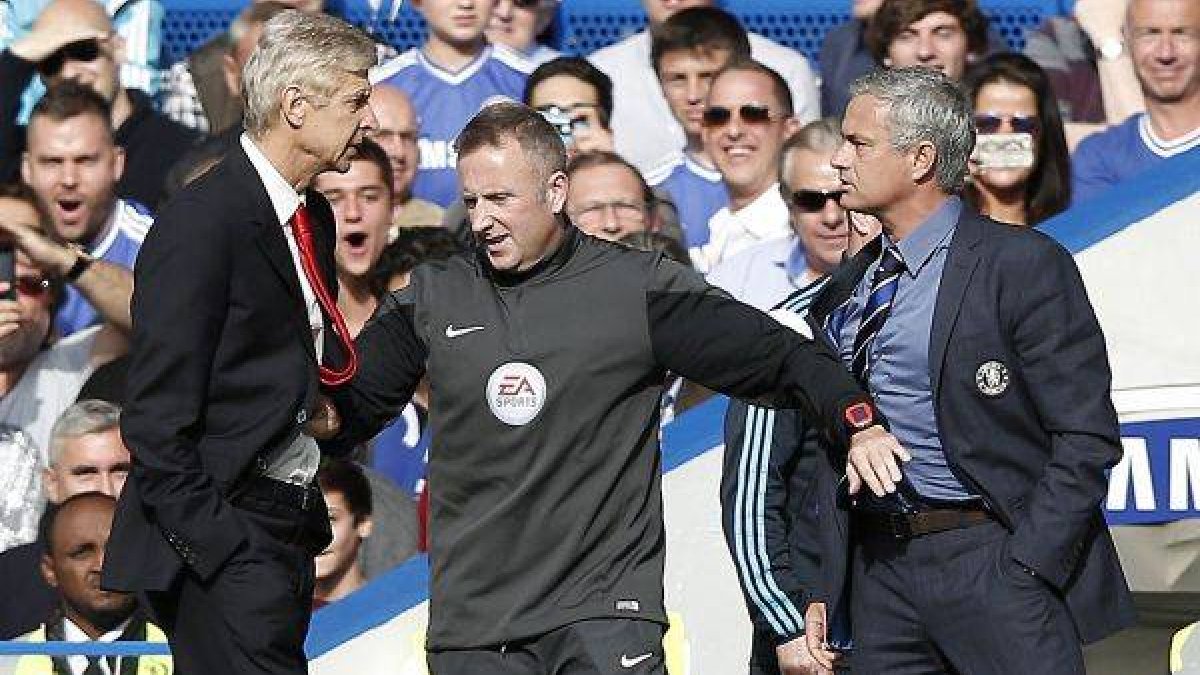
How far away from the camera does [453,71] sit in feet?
33.6

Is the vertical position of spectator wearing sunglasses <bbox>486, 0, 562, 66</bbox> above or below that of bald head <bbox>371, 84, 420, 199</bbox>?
above

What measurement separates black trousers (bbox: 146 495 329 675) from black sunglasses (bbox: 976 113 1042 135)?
3.78 m

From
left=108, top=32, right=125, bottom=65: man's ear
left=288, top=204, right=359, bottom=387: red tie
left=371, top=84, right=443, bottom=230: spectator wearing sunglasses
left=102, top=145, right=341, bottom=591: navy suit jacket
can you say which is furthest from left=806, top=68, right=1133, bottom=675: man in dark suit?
left=108, top=32, right=125, bottom=65: man's ear

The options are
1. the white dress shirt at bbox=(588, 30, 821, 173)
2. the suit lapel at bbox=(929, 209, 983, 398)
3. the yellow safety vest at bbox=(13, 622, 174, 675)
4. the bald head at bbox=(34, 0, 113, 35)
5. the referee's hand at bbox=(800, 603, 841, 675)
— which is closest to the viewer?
the suit lapel at bbox=(929, 209, 983, 398)

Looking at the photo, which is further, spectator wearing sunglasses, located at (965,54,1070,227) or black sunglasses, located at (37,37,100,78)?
black sunglasses, located at (37,37,100,78)

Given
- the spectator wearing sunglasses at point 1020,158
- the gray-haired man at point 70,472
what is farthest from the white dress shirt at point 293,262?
the spectator wearing sunglasses at point 1020,158

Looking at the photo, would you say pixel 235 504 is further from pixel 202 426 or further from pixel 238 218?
pixel 238 218

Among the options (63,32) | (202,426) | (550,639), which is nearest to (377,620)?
(550,639)

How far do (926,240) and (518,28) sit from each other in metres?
4.97

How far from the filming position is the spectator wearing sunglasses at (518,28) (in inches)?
415

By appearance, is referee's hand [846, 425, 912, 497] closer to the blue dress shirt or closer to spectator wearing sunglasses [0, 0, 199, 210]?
the blue dress shirt

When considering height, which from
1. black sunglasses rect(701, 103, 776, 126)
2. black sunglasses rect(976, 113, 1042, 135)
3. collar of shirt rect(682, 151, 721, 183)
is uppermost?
black sunglasses rect(976, 113, 1042, 135)

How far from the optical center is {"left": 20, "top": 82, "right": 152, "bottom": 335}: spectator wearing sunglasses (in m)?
9.64

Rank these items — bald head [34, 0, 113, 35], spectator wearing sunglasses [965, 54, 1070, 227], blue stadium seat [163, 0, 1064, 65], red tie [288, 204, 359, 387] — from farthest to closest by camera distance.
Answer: blue stadium seat [163, 0, 1064, 65] → bald head [34, 0, 113, 35] → spectator wearing sunglasses [965, 54, 1070, 227] → red tie [288, 204, 359, 387]
